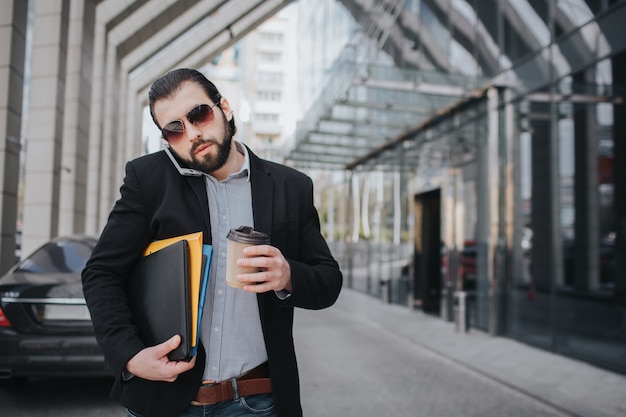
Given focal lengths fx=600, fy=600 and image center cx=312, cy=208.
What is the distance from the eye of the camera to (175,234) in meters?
1.62

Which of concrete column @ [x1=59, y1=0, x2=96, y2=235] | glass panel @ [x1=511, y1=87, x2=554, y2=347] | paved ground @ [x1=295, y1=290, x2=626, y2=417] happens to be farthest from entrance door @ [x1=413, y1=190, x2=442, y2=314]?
concrete column @ [x1=59, y1=0, x2=96, y2=235]

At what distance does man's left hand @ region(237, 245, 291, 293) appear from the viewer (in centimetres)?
144

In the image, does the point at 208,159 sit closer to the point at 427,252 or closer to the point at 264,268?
the point at 264,268

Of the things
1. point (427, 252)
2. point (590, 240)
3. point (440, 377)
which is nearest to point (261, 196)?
point (440, 377)

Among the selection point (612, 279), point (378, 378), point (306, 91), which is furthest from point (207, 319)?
point (306, 91)

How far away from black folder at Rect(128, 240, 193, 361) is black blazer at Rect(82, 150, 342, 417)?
0.04 m

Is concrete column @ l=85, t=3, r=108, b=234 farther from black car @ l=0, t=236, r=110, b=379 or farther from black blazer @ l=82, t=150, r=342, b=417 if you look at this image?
black blazer @ l=82, t=150, r=342, b=417

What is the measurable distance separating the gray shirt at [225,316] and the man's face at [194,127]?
0.28ft

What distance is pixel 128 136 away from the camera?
68.2 ft

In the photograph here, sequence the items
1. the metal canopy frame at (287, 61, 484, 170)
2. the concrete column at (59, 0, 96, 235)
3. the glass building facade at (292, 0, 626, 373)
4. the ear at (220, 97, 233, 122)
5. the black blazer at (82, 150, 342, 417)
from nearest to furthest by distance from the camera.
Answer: the black blazer at (82, 150, 342, 417)
the ear at (220, 97, 233, 122)
the glass building facade at (292, 0, 626, 373)
the concrete column at (59, 0, 96, 235)
the metal canopy frame at (287, 61, 484, 170)

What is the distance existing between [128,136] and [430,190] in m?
12.0

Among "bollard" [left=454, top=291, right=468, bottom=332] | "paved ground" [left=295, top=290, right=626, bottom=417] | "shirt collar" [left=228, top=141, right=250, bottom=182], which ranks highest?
"shirt collar" [left=228, top=141, right=250, bottom=182]

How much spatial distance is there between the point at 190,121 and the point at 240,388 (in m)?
0.75

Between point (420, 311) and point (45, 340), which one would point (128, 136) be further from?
point (45, 340)
